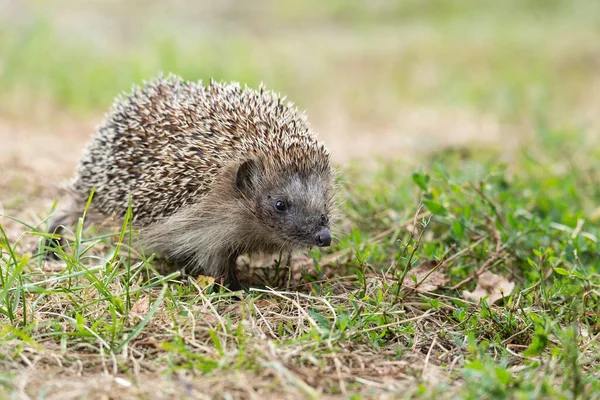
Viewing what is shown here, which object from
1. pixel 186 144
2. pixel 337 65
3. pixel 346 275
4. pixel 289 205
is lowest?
pixel 346 275

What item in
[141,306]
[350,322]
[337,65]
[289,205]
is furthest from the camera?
[337,65]

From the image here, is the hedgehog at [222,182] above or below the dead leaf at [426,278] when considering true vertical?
above

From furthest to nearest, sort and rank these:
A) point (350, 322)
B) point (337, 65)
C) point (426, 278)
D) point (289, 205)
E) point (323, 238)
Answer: point (337, 65) → point (289, 205) → point (426, 278) → point (323, 238) → point (350, 322)

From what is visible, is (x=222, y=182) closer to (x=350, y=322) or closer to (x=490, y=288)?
(x=350, y=322)

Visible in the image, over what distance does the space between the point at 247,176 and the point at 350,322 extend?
4.96 ft

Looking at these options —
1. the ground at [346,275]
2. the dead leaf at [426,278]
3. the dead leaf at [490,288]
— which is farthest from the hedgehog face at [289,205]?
the dead leaf at [490,288]

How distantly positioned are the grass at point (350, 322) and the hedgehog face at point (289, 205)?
309 mm

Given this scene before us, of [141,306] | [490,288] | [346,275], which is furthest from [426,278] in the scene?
[141,306]

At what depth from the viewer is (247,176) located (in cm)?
500

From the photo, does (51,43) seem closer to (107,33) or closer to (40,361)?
(107,33)

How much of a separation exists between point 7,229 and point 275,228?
2.44 meters

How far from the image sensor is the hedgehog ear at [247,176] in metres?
4.96

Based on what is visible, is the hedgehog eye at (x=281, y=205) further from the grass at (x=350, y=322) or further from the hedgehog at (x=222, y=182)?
the grass at (x=350, y=322)

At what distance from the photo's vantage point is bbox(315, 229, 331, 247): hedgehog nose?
15.1 feet
